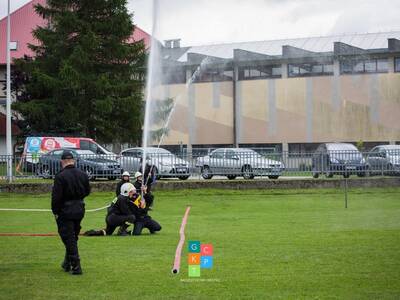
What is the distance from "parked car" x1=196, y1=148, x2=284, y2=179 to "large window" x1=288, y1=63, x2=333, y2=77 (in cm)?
2935

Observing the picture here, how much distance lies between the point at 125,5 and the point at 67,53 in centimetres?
531

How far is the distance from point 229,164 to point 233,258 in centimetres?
2002

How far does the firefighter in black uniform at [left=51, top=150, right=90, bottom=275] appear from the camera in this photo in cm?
1106

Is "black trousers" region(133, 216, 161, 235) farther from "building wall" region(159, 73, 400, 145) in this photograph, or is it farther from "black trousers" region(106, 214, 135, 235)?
"building wall" region(159, 73, 400, 145)

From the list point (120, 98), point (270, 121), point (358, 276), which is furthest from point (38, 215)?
point (270, 121)

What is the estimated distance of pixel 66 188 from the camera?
36.4ft

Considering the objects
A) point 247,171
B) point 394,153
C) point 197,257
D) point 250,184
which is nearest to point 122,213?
point 197,257

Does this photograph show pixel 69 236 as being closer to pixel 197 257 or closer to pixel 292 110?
pixel 197 257

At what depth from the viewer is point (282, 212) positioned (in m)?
23.1

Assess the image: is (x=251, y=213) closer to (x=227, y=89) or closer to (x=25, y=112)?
(x=25, y=112)

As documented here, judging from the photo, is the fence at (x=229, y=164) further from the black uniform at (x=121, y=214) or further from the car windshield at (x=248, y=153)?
the black uniform at (x=121, y=214)

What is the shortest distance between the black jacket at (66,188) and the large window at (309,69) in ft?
168

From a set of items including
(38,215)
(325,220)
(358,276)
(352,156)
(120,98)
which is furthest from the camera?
(120,98)

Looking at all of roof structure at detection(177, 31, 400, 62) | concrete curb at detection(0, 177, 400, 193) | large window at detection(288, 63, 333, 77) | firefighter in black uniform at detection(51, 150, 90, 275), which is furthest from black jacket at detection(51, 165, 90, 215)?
large window at detection(288, 63, 333, 77)
